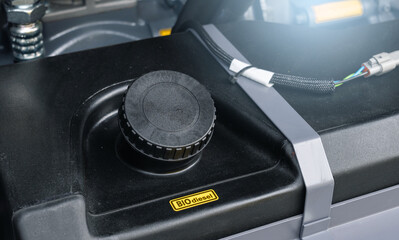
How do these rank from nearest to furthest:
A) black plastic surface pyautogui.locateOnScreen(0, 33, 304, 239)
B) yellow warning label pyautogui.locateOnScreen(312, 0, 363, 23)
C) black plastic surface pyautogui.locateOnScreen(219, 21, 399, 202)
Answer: black plastic surface pyautogui.locateOnScreen(0, 33, 304, 239)
black plastic surface pyautogui.locateOnScreen(219, 21, 399, 202)
yellow warning label pyautogui.locateOnScreen(312, 0, 363, 23)

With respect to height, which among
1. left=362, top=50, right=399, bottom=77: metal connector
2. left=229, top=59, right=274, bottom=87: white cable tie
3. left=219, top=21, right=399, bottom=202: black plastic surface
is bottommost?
left=219, top=21, right=399, bottom=202: black plastic surface

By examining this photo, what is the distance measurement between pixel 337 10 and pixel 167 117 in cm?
63

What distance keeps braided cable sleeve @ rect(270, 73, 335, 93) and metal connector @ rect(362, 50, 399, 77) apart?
0.27ft

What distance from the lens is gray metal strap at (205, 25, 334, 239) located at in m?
0.73

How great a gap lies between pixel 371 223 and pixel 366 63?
0.25m

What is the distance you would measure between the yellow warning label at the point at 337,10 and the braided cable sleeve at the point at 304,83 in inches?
14.7

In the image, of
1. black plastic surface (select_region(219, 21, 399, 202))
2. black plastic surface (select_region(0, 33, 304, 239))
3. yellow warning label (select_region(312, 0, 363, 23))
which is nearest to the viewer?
black plastic surface (select_region(0, 33, 304, 239))

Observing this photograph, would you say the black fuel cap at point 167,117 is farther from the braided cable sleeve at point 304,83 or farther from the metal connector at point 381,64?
the metal connector at point 381,64

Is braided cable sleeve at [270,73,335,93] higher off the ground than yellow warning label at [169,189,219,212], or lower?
higher

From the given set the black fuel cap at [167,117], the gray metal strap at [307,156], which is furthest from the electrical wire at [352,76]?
the black fuel cap at [167,117]

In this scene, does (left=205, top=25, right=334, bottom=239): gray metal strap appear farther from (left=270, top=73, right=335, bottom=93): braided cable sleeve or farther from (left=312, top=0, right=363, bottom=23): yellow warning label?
(left=312, top=0, right=363, bottom=23): yellow warning label

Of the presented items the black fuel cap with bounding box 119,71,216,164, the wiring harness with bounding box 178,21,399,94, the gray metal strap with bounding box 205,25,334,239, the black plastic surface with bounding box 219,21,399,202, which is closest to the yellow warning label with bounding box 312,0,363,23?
the black plastic surface with bounding box 219,21,399,202

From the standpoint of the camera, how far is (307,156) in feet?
A: 2.42

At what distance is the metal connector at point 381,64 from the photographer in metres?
0.86
